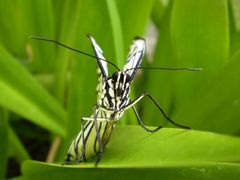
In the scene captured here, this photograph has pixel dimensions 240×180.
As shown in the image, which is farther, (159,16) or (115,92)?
(159,16)

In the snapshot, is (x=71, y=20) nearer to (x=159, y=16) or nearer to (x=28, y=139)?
(x=159, y=16)

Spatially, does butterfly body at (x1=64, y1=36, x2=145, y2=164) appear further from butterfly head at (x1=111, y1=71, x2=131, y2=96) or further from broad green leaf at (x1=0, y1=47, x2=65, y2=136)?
broad green leaf at (x1=0, y1=47, x2=65, y2=136)

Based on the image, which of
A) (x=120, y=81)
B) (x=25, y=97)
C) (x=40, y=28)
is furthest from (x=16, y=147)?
(x=120, y=81)

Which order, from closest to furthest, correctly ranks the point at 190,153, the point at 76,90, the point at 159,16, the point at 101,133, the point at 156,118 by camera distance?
the point at 190,153
the point at 101,133
the point at 76,90
the point at 156,118
the point at 159,16

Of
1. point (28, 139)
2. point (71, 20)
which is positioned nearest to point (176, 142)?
point (71, 20)

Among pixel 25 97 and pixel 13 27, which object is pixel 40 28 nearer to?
pixel 13 27

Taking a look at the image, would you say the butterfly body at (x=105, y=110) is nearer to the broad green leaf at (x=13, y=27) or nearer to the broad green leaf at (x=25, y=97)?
the broad green leaf at (x=25, y=97)
